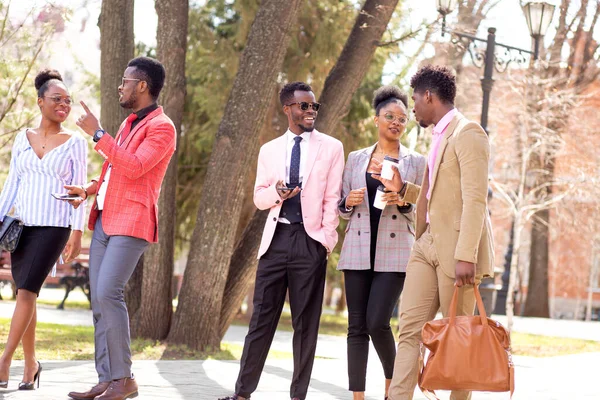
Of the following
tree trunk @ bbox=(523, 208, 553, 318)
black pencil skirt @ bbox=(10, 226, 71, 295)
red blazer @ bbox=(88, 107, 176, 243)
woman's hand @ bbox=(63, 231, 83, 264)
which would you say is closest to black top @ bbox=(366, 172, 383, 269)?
red blazer @ bbox=(88, 107, 176, 243)

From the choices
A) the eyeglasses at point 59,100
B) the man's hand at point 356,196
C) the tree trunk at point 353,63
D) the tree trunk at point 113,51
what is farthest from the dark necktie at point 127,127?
the tree trunk at point 353,63

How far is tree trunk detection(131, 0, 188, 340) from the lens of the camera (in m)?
11.0

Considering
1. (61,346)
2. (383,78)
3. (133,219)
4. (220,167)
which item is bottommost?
(61,346)

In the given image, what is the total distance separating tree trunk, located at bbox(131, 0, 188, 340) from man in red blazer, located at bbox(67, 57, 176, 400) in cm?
464

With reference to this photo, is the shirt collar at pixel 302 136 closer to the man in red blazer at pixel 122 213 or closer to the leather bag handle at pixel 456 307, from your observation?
the man in red blazer at pixel 122 213

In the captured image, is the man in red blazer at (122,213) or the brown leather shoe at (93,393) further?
the brown leather shoe at (93,393)

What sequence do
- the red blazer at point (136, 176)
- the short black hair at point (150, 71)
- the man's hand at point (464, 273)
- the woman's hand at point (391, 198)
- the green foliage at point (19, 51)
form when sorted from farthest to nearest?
the green foliage at point (19, 51) → the woman's hand at point (391, 198) → the short black hair at point (150, 71) → the red blazer at point (136, 176) → the man's hand at point (464, 273)

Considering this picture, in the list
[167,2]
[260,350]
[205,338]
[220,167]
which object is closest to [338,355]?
[205,338]

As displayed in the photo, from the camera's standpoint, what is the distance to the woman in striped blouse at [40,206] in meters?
6.73

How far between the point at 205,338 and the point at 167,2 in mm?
3884

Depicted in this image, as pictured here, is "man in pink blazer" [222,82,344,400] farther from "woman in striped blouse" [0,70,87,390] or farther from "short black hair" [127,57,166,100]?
"woman in striped blouse" [0,70,87,390]

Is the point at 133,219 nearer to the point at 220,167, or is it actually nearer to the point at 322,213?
the point at 322,213

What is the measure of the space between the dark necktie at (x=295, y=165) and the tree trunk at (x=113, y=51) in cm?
493

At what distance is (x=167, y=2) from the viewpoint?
35.9 feet
